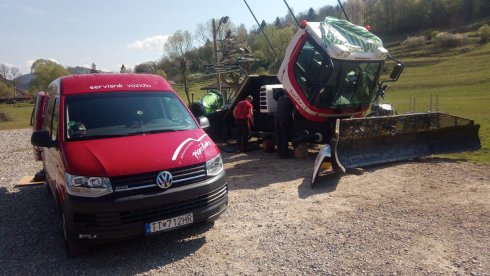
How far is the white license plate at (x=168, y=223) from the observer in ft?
14.5

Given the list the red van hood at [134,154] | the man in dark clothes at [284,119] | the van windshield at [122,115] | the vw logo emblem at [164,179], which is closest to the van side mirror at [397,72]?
the man in dark clothes at [284,119]

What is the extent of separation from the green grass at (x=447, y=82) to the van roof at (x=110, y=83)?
2013 centimetres

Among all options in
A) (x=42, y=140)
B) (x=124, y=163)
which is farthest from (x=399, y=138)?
(x=42, y=140)

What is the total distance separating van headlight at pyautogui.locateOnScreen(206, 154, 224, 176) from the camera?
4.92 m

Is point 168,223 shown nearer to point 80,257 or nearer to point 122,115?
point 80,257

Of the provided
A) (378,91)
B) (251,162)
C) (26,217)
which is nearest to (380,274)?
(26,217)

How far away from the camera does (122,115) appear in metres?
5.49

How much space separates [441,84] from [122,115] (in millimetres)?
42394

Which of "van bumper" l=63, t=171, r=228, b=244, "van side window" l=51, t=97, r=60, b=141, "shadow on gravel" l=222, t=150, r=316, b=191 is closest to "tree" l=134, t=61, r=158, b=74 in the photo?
"shadow on gravel" l=222, t=150, r=316, b=191

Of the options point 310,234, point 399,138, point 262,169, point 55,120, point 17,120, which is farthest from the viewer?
point 17,120

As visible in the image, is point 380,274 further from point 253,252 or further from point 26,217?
point 26,217

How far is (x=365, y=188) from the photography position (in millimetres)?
7125

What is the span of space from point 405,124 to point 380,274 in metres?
5.64

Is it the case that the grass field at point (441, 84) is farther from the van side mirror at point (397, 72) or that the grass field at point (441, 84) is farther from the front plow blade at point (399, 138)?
the van side mirror at point (397, 72)
